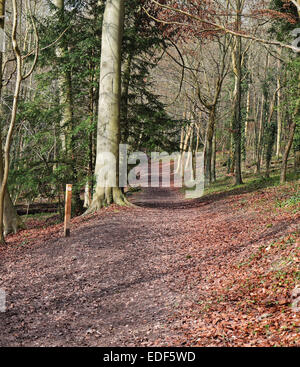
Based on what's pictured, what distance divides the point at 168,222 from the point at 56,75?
6.91m

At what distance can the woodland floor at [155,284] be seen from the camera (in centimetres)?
398

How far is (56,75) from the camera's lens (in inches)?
500

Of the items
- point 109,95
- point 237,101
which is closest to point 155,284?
point 109,95

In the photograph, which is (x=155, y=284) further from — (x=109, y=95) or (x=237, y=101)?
(x=237, y=101)

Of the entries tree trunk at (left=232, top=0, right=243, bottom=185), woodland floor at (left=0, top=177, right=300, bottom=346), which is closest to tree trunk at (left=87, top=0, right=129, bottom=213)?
woodland floor at (left=0, top=177, right=300, bottom=346)

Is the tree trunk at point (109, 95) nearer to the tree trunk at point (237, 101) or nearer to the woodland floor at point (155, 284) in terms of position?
the woodland floor at point (155, 284)

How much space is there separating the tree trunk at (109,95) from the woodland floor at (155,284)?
2035 millimetres

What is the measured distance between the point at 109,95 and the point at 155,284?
7.30 meters

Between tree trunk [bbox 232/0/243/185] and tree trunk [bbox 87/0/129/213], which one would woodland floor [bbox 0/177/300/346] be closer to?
tree trunk [bbox 87/0/129/213]

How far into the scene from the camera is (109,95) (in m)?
11.2

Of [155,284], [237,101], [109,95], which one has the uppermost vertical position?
[237,101]

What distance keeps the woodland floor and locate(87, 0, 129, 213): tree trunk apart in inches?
80.1

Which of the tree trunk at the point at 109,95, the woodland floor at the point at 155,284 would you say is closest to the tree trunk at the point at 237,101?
the tree trunk at the point at 109,95

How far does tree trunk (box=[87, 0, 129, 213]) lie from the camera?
442 inches
